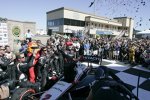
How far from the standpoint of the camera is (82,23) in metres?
42.4

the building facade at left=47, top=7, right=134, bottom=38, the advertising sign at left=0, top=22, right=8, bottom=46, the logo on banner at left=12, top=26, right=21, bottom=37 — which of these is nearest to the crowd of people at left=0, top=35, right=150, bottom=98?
the advertising sign at left=0, top=22, right=8, bottom=46

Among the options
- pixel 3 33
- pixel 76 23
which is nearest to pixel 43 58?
pixel 3 33

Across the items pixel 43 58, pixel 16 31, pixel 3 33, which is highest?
pixel 16 31

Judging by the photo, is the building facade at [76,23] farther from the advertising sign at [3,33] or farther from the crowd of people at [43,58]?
the advertising sign at [3,33]

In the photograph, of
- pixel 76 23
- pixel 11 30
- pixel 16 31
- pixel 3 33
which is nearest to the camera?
pixel 3 33

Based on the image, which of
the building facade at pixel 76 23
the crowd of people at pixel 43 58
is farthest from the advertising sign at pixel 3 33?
the building facade at pixel 76 23

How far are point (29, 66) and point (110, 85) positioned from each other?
3.31 metres

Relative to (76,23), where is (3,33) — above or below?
below

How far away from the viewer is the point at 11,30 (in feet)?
40.7

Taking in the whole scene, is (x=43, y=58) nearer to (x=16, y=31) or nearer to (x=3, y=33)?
(x=3, y=33)

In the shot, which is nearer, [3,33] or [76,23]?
[3,33]

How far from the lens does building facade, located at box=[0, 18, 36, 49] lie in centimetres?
1082

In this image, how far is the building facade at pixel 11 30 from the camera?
10.8 metres

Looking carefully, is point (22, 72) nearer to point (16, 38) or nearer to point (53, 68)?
point (53, 68)
